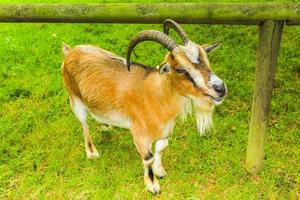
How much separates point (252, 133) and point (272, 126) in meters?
1.07

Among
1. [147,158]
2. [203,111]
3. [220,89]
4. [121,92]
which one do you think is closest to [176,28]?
[220,89]

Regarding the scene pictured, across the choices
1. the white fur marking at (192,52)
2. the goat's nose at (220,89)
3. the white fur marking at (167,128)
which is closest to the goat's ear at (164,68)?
the white fur marking at (192,52)

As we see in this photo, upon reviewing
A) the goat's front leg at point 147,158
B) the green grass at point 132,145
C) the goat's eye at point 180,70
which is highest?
the goat's eye at point 180,70

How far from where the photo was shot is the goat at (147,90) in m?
4.13

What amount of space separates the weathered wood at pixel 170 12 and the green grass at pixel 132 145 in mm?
1871

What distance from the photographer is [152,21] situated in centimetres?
452

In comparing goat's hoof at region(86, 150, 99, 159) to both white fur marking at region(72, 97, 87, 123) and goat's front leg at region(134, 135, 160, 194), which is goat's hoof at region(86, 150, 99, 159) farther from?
goat's front leg at region(134, 135, 160, 194)

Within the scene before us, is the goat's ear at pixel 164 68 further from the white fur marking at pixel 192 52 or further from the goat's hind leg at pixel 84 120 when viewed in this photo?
the goat's hind leg at pixel 84 120

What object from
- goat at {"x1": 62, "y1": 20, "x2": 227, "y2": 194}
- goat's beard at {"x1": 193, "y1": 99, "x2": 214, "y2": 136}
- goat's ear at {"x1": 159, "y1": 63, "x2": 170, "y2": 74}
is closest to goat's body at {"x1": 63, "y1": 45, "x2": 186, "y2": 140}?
goat at {"x1": 62, "y1": 20, "x2": 227, "y2": 194}

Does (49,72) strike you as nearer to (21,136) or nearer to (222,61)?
(21,136)

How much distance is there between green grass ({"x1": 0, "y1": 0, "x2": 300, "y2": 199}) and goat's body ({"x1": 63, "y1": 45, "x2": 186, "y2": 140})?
72cm

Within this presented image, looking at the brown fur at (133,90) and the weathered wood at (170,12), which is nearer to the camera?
the weathered wood at (170,12)

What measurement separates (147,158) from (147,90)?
2.50 feet

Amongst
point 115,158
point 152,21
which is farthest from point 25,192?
point 152,21
